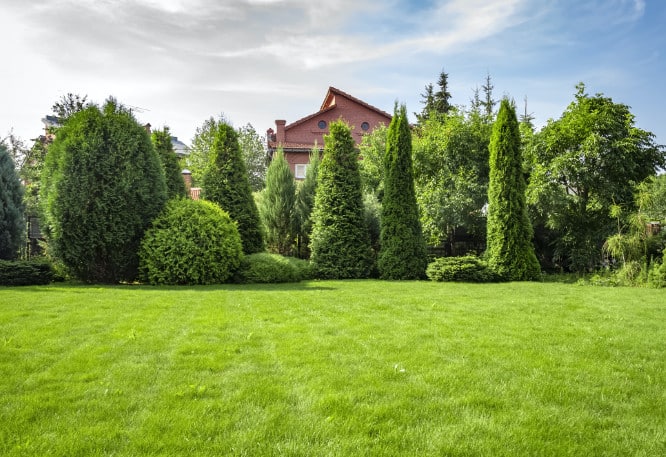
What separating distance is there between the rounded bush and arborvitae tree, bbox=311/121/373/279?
2961mm

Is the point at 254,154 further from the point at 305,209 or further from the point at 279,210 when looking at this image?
the point at 305,209

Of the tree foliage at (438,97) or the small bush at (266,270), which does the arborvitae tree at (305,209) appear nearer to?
the small bush at (266,270)

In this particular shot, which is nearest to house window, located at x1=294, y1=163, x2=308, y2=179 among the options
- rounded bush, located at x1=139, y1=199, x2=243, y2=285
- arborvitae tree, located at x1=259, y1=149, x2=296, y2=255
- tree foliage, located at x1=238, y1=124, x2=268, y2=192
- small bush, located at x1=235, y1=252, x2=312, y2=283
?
tree foliage, located at x1=238, y1=124, x2=268, y2=192

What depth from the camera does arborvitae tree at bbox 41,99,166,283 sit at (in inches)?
436

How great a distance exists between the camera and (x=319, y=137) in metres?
32.0

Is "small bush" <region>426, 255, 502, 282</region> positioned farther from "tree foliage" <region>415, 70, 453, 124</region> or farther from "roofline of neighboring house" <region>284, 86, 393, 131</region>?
"tree foliage" <region>415, 70, 453, 124</region>

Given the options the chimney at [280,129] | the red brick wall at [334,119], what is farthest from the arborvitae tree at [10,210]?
the red brick wall at [334,119]

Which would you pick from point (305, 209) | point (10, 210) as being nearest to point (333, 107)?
point (305, 209)

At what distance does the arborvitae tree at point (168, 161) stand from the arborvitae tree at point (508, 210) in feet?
33.7

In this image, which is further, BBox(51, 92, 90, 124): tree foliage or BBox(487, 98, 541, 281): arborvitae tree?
BBox(51, 92, 90, 124): tree foliage

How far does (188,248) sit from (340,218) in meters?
4.77

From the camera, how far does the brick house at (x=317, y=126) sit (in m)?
31.4

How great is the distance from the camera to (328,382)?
12.6 ft

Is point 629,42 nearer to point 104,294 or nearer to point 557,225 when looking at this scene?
point 557,225
